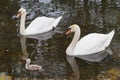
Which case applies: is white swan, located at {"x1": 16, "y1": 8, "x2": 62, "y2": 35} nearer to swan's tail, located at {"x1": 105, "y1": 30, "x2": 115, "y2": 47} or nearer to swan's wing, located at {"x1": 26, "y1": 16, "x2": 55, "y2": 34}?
swan's wing, located at {"x1": 26, "y1": 16, "x2": 55, "y2": 34}

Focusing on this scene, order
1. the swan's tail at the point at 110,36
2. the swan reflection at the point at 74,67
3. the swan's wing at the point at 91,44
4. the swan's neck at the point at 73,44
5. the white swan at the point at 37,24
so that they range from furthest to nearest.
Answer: the white swan at the point at 37,24, the swan's tail at the point at 110,36, the swan's wing at the point at 91,44, the swan's neck at the point at 73,44, the swan reflection at the point at 74,67

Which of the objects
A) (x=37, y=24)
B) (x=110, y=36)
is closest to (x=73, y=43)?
(x=110, y=36)

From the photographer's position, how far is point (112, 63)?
12.2m

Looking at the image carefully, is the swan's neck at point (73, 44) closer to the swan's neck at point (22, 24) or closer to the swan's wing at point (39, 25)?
the swan's wing at point (39, 25)

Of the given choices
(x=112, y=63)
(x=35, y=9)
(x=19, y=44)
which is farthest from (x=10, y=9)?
(x=112, y=63)

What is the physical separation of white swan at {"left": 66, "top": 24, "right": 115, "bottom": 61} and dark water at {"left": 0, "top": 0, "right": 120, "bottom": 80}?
242 mm

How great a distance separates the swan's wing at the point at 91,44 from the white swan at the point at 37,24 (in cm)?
222

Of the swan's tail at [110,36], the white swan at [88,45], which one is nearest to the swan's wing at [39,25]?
the white swan at [88,45]

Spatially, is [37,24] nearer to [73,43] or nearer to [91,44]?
[73,43]

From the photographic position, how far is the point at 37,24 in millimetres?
15109

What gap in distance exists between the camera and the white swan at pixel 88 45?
13.0 m

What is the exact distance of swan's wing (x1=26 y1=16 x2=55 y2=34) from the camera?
49.2ft

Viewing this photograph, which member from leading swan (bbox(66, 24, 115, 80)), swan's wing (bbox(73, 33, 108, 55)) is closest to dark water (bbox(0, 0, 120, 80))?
leading swan (bbox(66, 24, 115, 80))

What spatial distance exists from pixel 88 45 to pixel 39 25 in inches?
106
